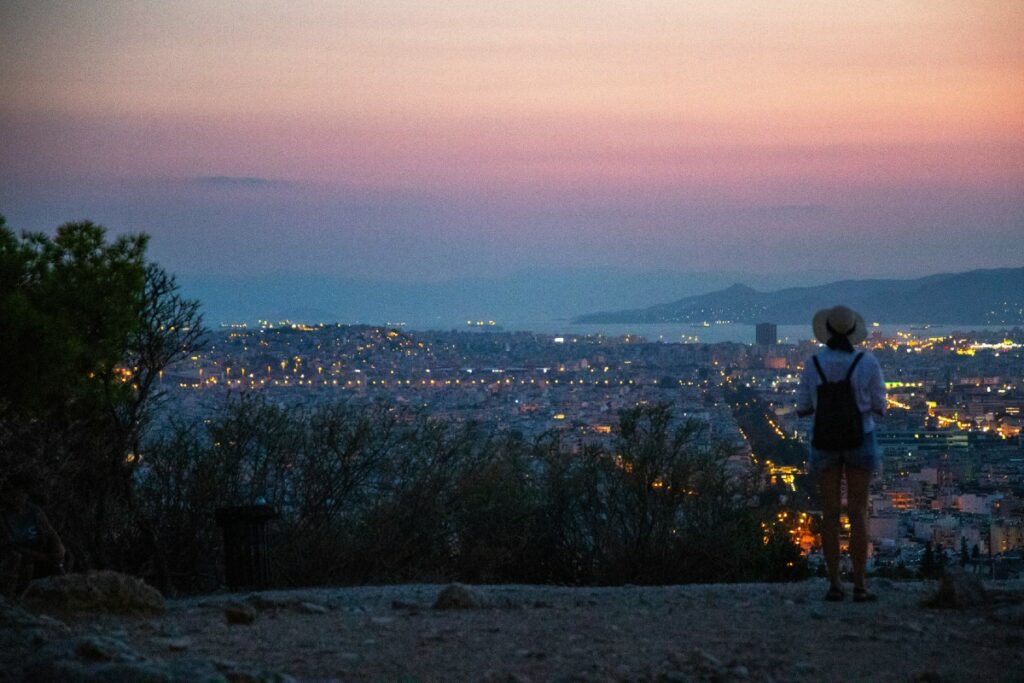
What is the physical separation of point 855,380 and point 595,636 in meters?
2.64

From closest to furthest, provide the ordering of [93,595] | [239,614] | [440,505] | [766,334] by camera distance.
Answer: [239,614] < [93,595] < [440,505] < [766,334]

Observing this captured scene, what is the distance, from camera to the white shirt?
9070mm

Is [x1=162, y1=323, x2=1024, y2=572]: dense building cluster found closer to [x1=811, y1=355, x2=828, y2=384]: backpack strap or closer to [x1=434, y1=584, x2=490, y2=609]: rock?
[x1=811, y1=355, x2=828, y2=384]: backpack strap

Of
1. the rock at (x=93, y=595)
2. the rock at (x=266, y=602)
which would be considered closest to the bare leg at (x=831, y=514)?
the rock at (x=266, y=602)

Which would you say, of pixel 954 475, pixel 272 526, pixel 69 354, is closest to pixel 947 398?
pixel 954 475

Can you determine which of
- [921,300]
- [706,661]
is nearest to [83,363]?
[706,661]

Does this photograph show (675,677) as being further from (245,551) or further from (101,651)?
(245,551)

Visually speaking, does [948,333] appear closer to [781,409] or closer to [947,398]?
[947,398]

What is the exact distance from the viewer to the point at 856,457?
359 inches

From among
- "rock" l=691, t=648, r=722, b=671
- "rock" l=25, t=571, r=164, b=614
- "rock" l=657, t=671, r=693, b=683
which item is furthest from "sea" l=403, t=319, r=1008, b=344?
"rock" l=657, t=671, r=693, b=683

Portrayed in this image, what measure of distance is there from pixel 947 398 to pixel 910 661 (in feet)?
82.0

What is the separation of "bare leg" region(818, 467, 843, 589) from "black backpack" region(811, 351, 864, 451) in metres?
0.24

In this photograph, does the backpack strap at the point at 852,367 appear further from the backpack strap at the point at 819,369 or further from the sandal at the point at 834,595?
the sandal at the point at 834,595

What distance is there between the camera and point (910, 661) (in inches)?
285
